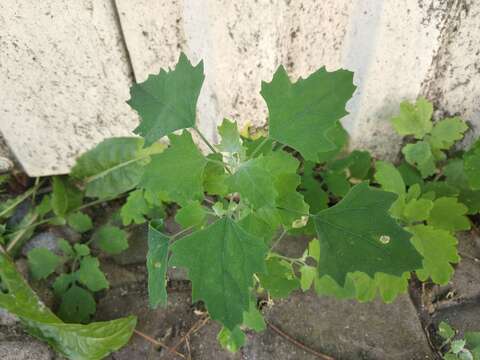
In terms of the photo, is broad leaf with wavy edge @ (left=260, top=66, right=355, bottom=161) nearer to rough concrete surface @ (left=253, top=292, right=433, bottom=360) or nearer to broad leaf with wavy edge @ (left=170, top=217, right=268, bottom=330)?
broad leaf with wavy edge @ (left=170, top=217, right=268, bottom=330)

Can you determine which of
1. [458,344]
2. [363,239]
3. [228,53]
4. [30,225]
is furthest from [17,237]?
[458,344]

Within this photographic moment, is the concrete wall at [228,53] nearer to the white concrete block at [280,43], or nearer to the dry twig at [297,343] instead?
the white concrete block at [280,43]

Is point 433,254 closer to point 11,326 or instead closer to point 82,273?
point 82,273

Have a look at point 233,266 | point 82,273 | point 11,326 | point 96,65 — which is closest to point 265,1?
point 96,65

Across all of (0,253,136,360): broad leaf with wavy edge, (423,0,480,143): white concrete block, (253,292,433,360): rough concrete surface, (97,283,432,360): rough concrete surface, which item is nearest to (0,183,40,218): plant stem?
(0,253,136,360): broad leaf with wavy edge

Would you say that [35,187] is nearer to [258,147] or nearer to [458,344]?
[258,147]

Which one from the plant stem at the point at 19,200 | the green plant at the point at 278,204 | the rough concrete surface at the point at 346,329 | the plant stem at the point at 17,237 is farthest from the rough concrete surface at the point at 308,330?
the plant stem at the point at 19,200

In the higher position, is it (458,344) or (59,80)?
(59,80)
